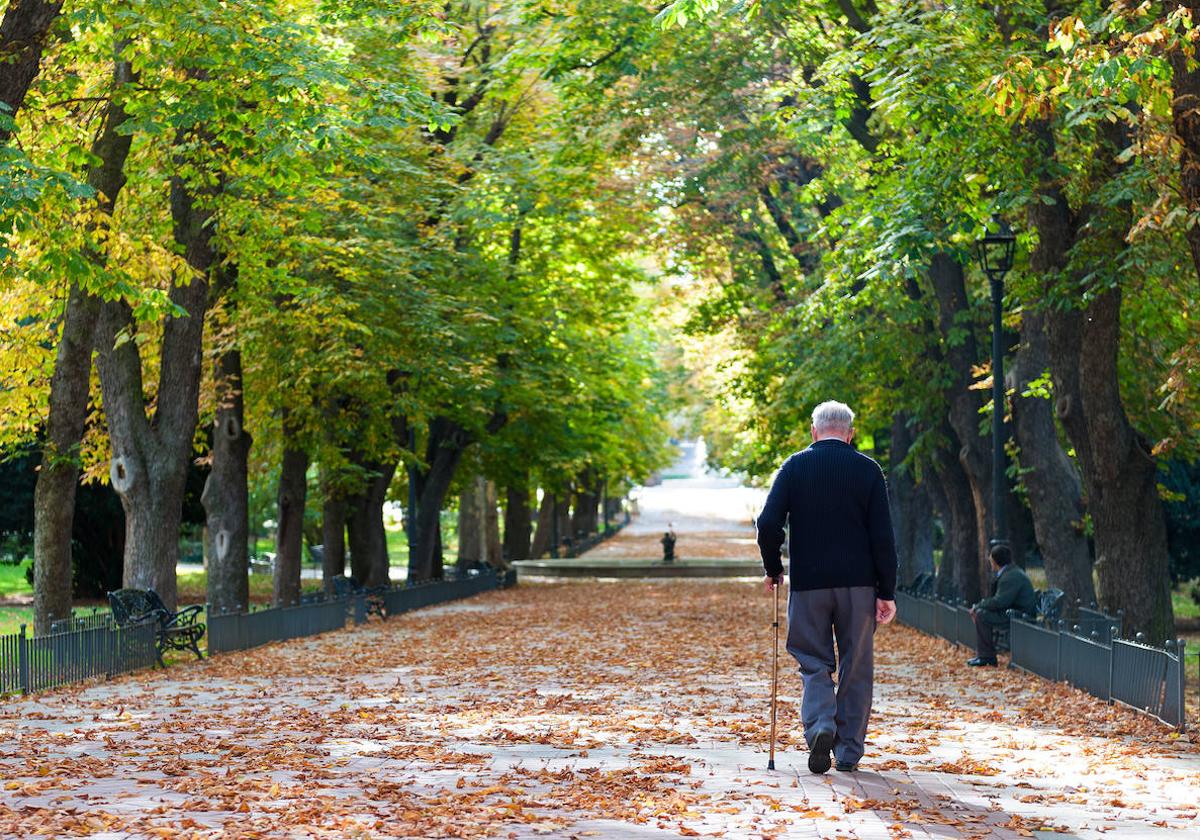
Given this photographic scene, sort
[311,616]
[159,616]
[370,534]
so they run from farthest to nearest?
[370,534] → [311,616] → [159,616]

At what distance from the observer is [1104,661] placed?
537 inches

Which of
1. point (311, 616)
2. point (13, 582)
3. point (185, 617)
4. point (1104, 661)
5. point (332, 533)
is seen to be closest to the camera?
point (1104, 661)

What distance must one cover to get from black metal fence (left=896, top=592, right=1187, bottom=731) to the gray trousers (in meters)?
3.49

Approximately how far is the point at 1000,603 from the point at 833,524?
31.4 feet

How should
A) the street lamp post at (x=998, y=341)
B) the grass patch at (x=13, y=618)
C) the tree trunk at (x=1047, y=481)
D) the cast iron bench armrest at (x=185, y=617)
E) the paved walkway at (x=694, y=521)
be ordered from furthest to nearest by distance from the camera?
1. the paved walkway at (x=694, y=521)
2. the grass patch at (x=13, y=618)
3. the tree trunk at (x=1047, y=481)
4. the street lamp post at (x=998, y=341)
5. the cast iron bench armrest at (x=185, y=617)

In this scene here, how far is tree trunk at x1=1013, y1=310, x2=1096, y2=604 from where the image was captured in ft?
64.7

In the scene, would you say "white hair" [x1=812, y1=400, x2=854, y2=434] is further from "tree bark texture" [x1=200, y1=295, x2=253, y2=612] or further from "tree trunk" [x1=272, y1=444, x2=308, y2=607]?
"tree trunk" [x1=272, y1=444, x2=308, y2=607]

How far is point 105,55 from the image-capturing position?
1822 centimetres

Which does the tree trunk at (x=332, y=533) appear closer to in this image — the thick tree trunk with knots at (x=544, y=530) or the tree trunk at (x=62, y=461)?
the tree trunk at (x=62, y=461)

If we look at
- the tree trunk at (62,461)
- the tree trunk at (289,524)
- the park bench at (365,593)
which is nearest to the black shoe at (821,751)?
the tree trunk at (62,461)

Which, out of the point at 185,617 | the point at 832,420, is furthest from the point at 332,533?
the point at 832,420

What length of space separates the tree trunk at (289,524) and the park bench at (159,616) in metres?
8.05

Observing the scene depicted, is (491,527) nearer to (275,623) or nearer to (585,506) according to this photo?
(585,506)

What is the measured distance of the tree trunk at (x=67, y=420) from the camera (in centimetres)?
1898
